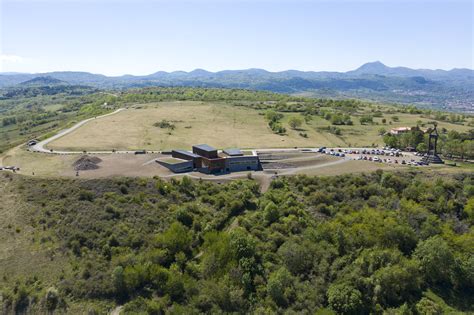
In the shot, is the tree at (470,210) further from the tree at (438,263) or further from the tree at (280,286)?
the tree at (280,286)

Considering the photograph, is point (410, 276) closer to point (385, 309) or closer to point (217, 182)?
point (385, 309)

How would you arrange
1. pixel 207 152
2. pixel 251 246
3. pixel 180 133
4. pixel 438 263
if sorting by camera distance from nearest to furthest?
pixel 438 263
pixel 251 246
pixel 207 152
pixel 180 133

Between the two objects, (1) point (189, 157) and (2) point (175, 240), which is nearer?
(2) point (175, 240)

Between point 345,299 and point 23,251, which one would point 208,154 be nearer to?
point 23,251

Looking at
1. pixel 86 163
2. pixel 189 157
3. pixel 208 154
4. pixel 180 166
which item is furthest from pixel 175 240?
pixel 86 163

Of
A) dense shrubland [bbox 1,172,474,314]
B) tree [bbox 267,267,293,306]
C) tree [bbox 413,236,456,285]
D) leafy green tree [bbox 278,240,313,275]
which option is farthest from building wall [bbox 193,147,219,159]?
tree [bbox 413,236,456,285]

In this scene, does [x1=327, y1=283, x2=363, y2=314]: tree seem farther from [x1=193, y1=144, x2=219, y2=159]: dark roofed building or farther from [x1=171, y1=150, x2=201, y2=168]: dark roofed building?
[x1=171, y1=150, x2=201, y2=168]: dark roofed building

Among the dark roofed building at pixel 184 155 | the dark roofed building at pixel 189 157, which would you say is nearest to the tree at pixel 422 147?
the dark roofed building at pixel 189 157

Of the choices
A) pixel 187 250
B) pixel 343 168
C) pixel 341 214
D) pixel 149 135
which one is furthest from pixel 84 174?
pixel 343 168
